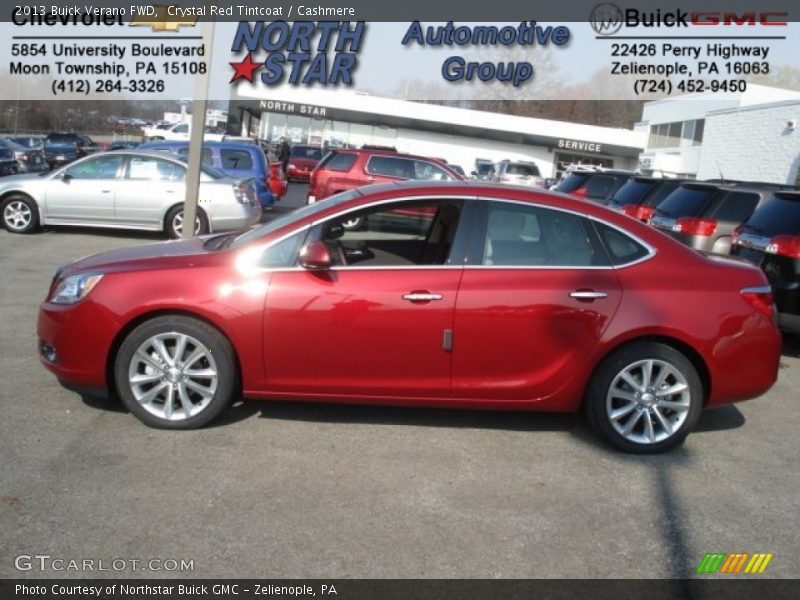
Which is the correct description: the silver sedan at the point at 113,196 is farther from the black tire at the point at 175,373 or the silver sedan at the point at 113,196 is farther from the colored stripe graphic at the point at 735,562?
the colored stripe graphic at the point at 735,562

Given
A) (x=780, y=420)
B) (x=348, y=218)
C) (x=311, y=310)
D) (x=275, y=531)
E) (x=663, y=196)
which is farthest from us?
(x=663, y=196)

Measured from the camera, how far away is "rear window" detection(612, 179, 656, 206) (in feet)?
40.3

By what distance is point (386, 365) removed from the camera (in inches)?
178

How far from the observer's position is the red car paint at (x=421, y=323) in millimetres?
4469

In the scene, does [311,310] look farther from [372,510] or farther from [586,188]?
[586,188]

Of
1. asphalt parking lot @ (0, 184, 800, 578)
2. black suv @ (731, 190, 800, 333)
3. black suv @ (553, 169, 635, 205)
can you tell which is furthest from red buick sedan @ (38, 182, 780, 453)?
black suv @ (553, 169, 635, 205)

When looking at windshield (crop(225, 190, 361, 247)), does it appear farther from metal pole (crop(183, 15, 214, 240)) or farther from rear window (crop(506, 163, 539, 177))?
rear window (crop(506, 163, 539, 177))

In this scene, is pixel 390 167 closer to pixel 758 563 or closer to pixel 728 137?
pixel 758 563

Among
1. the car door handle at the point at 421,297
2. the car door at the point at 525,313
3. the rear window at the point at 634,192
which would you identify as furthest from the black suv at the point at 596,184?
the car door handle at the point at 421,297

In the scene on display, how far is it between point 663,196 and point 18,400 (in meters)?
9.94

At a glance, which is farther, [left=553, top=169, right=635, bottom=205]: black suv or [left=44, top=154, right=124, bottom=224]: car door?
[left=553, top=169, right=635, bottom=205]: black suv

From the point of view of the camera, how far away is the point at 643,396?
4633 mm

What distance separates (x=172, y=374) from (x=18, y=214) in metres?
9.54

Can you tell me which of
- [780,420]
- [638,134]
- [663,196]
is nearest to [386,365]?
[780,420]
